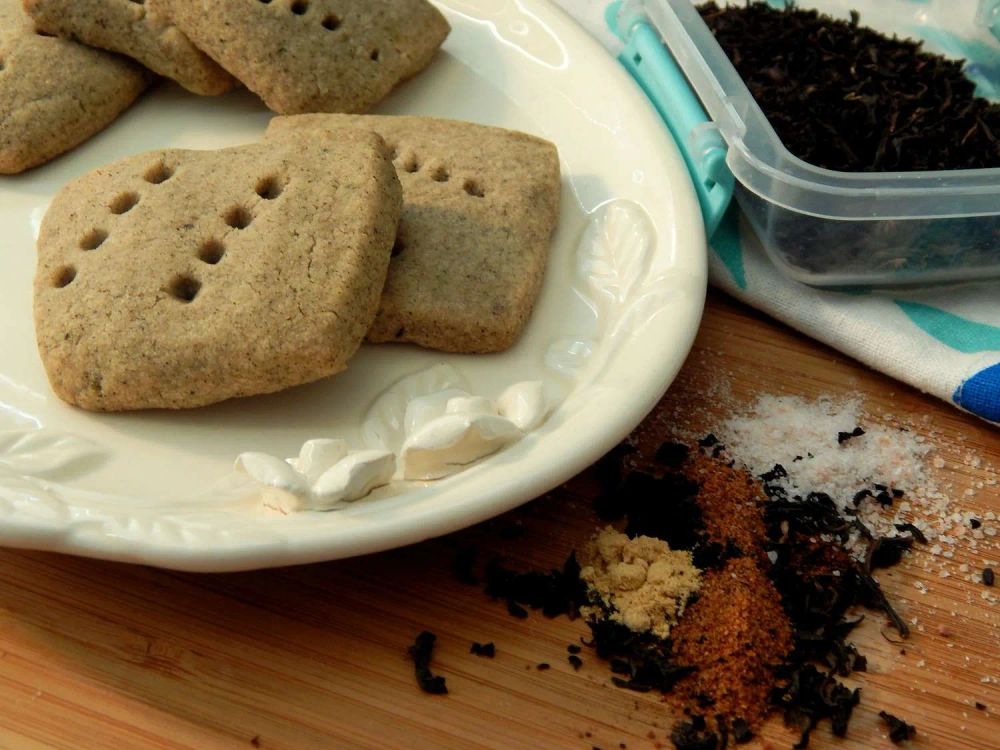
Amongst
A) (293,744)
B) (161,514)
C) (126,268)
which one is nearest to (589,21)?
(126,268)

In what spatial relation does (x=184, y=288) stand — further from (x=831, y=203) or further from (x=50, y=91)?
(x=831, y=203)

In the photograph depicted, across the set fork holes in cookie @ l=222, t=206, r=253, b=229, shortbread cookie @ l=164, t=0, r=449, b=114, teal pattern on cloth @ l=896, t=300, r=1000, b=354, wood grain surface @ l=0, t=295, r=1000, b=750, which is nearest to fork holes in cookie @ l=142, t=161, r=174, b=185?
fork holes in cookie @ l=222, t=206, r=253, b=229

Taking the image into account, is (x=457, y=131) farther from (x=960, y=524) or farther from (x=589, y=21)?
(x=960, y=524)

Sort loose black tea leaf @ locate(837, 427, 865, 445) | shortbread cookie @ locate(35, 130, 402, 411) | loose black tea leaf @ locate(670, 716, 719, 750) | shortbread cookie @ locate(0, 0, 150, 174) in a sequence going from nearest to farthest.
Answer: loose black tea leaf @ locate(670, 716, 719, 750), shortbread cookie @ locate(35, 130, 402, 411), loose black tea leaf @ locate(837, 427, 865, 445), shortbread cookie @ locate(0, 0, 150, 174)

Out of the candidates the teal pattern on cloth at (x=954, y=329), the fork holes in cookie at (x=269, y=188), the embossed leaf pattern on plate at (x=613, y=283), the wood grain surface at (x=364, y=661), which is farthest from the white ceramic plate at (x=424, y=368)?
the teal pattern on cloth at (x=954, y=329)

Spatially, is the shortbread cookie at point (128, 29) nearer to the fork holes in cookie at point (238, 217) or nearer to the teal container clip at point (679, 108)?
the fork holes in cookie at point (238, 217)

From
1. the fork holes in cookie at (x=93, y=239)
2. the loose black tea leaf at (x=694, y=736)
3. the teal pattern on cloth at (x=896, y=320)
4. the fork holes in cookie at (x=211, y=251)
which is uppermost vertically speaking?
the teal pattern on cloth at (x=896, y=320)

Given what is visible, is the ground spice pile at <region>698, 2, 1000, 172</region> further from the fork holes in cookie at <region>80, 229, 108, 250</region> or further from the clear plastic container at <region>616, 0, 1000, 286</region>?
the fork holes in cookie at <region>80, 229, 108, 250</region>
